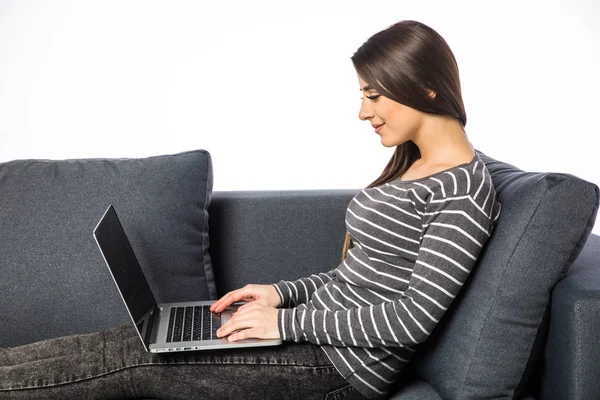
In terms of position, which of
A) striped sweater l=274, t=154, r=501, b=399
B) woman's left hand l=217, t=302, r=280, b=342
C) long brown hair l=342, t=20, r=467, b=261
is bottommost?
woman's left hand l=217, t=302, r=280, b=342

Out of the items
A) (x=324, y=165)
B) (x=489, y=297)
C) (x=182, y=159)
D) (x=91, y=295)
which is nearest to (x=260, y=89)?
(x=324, y=165)

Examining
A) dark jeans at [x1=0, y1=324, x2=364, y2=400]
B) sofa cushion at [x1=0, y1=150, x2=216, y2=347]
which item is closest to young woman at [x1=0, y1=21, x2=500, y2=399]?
dark jeans at [x1=0, y1=324, x2=364, y2=400]

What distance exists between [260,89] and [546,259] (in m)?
1.38

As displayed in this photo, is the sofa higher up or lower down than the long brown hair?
lower down

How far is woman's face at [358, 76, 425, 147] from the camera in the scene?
4.52 ft

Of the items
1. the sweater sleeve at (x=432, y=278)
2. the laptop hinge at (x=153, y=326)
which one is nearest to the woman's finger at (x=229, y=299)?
the laptop hinge at (x=153, y=326)

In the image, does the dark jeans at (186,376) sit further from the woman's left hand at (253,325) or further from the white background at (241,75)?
the white background at (241,75)

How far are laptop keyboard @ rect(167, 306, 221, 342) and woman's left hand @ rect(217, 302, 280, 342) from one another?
0.05 metres

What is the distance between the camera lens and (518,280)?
47.9 inches

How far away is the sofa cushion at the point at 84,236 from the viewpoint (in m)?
1.76

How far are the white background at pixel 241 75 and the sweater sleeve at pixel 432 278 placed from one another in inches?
45.8

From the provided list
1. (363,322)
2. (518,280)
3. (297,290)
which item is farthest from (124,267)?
(518,280)

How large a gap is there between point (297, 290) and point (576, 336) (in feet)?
2.24

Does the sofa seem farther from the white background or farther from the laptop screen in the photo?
the white background
